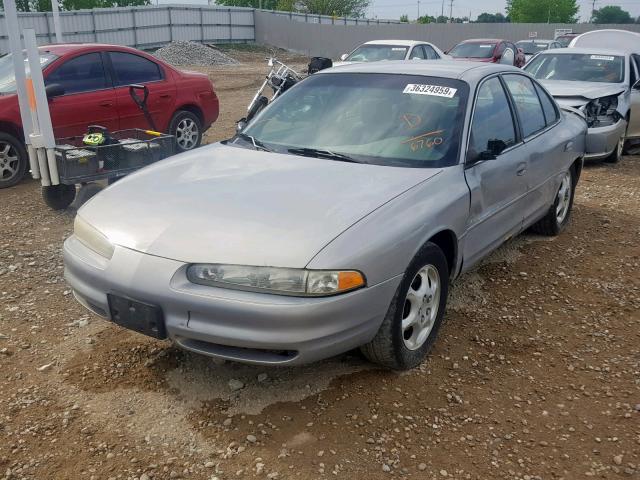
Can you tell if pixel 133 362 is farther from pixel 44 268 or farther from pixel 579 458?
pixel 579 458

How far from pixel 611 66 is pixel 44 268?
28.8 ft

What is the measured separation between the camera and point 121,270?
114 inches

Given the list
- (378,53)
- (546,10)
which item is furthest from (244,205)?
(546,10)

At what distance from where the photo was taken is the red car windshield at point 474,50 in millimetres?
17672

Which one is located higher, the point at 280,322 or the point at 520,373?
the point at 280,322

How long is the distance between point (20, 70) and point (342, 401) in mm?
4767

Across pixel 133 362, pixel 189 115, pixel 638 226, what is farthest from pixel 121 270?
pixel 189 115

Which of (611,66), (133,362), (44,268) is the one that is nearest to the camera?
(133,362)

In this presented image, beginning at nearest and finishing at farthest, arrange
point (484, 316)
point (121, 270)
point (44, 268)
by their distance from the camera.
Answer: point (121, 270) → point (484, 316) → point (44, 268)

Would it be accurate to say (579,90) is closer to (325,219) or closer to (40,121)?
(40,121)

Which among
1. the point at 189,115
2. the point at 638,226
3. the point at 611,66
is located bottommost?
the point at 638,226

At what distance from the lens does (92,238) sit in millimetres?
3178

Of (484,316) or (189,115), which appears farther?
(189,115)

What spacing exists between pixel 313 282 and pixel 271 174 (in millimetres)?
1009
